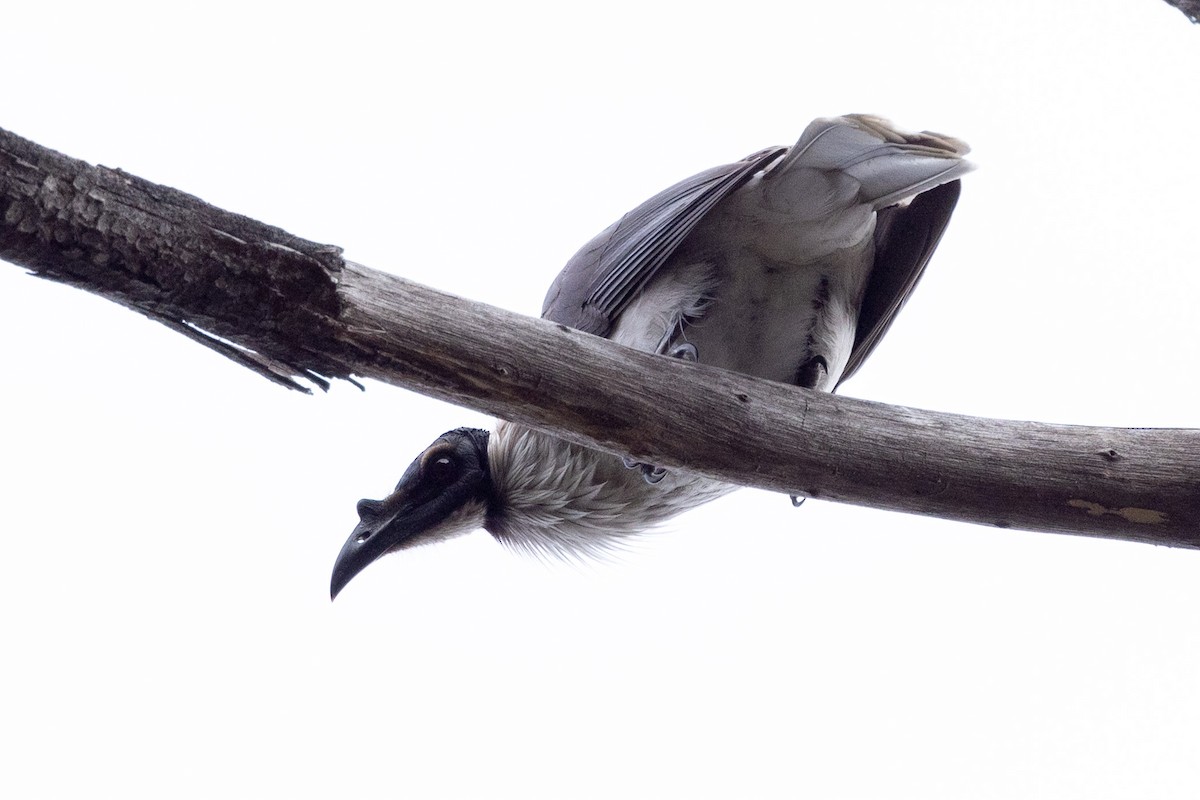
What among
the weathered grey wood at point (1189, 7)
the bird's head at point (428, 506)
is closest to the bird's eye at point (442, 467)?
the bird's head at point (428, 506)

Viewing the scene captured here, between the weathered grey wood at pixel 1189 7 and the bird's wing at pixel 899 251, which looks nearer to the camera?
the weathered grey wood at pixel 1189 7

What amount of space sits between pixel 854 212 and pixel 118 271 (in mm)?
2217

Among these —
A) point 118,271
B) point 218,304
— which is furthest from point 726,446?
point 118,271

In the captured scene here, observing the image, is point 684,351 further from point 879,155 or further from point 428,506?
point 428,506

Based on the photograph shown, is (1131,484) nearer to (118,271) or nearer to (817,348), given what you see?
(817,348)

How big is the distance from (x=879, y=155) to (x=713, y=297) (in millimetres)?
687

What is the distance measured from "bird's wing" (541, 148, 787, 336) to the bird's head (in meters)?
0.60

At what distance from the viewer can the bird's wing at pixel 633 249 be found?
3.41m

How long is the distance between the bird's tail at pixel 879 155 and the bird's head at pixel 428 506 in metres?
1.55

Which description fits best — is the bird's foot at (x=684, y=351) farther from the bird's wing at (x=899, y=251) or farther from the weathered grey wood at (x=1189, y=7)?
the weathered grey wood at (x=1189, y=7)

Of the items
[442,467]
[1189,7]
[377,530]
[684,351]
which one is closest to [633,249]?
[684,351]

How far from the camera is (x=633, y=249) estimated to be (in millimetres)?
3611

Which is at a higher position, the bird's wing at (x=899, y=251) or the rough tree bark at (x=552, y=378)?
the bird's wing at (x=899, y=251)

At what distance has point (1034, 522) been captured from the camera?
2803 mm
